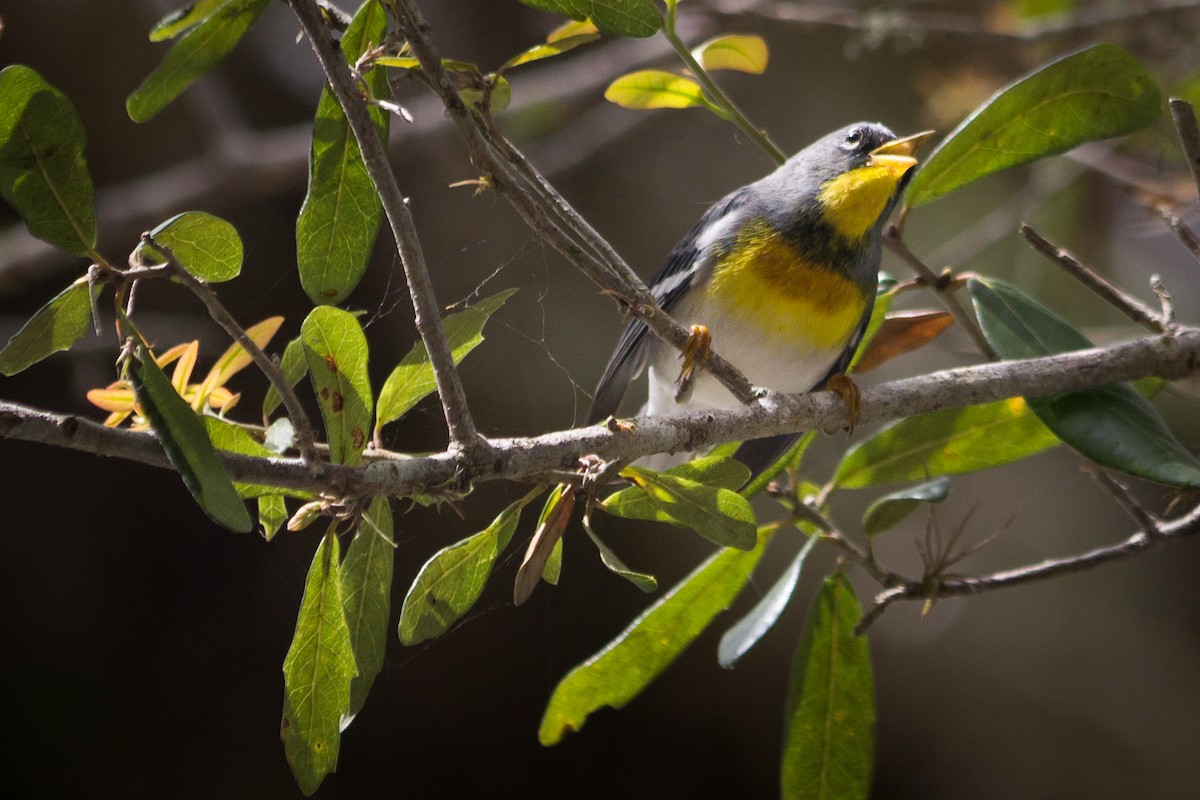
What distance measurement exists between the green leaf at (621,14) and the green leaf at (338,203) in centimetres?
22

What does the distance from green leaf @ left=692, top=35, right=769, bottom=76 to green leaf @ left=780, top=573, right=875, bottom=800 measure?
992mm

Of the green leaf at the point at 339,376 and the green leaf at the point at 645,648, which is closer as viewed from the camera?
the green leaf at the point at 339,376

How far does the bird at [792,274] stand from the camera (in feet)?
6.88

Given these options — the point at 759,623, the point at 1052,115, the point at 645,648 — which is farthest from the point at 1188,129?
the point at 645,648

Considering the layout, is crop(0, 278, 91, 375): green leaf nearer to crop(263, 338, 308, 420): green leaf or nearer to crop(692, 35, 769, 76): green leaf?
crop(263, 338, 308, 420): green leaf

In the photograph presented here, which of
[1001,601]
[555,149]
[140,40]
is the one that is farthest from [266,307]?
[1001,601]

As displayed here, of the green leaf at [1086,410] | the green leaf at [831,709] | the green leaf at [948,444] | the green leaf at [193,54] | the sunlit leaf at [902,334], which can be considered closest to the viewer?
the green leaf at [193,54]

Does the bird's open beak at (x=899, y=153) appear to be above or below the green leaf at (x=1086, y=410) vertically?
above

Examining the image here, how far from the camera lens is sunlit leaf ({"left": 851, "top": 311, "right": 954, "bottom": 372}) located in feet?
6.46

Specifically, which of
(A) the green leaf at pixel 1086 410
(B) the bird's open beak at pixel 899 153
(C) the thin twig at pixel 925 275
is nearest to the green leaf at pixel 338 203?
(C) the thin twig at pixel 925 275

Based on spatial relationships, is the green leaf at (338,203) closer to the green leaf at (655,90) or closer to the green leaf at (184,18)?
the green leaf at (184,18)

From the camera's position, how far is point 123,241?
3529 mm

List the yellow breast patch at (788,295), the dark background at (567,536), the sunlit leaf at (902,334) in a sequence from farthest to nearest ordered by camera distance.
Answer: the dark background at (567,536)
the yellow breast patch at (788,295)
the sunlit leaf at (902,334)

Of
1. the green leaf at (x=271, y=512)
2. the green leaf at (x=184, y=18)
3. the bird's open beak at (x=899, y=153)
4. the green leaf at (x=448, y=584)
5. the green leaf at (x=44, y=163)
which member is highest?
the green leaf at (x=184, y=18)
